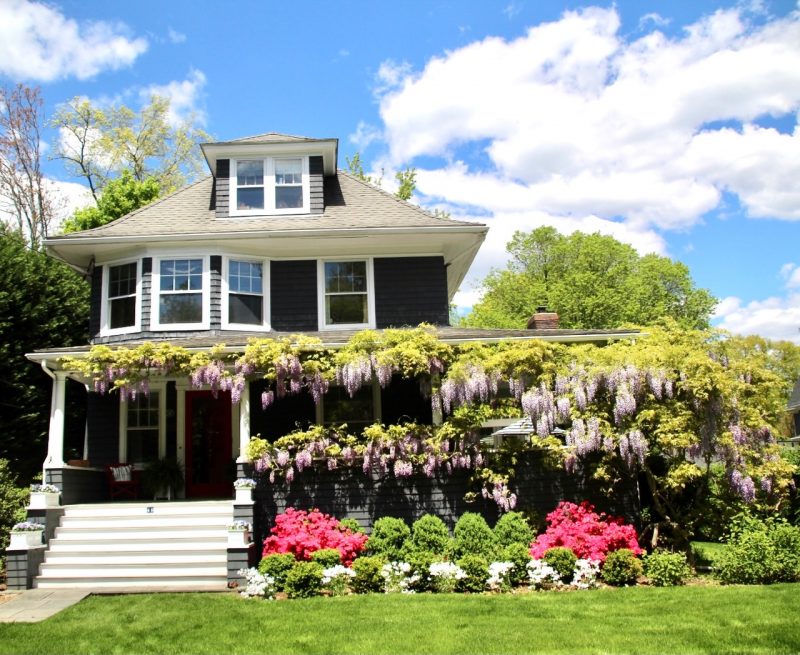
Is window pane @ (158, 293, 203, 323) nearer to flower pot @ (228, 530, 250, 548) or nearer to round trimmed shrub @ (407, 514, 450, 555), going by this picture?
flower pot @ (228, 530, 250, 548)

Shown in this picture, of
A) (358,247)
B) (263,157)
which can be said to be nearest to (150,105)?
(263,157)

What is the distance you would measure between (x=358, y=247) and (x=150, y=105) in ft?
65.3

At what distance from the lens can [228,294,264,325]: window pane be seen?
45.4 feet

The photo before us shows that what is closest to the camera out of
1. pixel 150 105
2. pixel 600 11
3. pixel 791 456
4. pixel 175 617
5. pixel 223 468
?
pixel 175 617

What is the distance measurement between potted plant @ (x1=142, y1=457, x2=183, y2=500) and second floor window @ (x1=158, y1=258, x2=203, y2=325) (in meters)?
2.77

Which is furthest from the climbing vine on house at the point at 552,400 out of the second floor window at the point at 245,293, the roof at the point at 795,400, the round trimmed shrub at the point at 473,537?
the roof at the point at 795,400

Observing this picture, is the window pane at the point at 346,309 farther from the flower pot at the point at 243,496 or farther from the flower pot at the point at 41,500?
the flower pot at the point at 41,500

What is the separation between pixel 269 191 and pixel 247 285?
2198mm

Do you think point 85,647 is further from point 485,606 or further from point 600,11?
point 600,11

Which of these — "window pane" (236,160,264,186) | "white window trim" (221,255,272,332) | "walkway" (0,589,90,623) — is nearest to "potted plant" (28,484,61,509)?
"walkway" (0,589,90,623)

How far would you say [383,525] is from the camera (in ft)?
34.2

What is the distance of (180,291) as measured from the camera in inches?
541

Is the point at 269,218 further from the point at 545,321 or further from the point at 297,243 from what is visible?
the point at 545,321

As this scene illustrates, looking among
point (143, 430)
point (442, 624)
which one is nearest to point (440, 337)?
point (442, 624)
